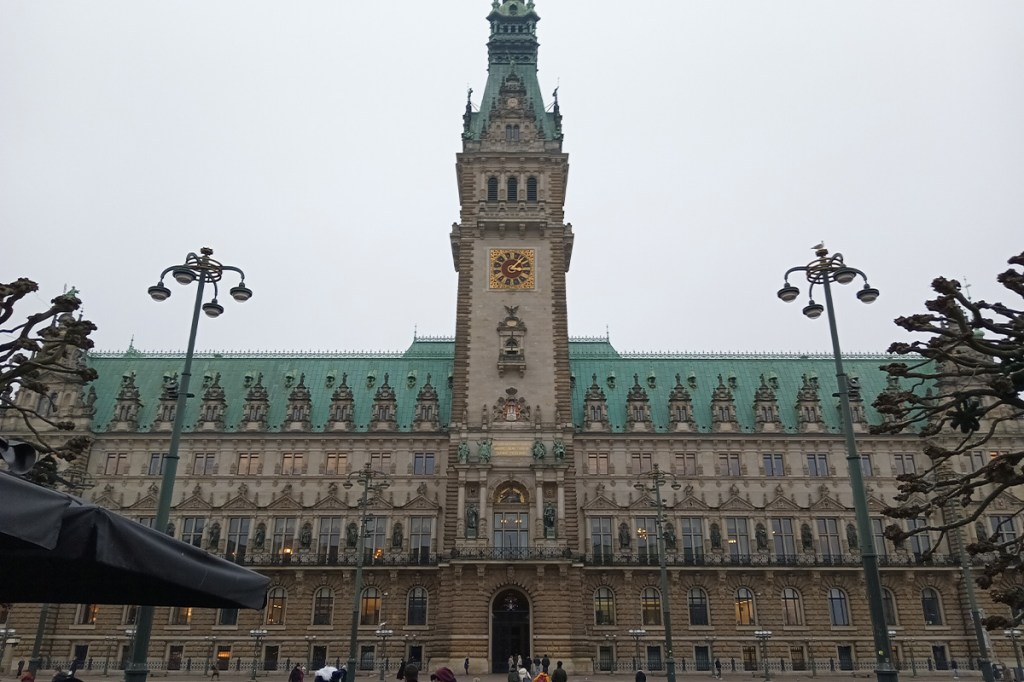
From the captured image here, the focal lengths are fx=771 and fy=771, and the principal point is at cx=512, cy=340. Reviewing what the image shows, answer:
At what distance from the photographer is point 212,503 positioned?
60469 mm

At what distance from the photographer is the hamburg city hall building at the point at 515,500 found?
2192 inches

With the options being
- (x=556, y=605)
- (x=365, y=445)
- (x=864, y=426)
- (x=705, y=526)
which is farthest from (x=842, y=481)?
(x=365, y=445)

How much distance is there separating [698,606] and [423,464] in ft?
77.3

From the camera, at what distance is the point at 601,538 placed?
5947 centimetres

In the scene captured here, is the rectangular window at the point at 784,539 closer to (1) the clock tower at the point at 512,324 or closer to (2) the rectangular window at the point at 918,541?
(2) the rectangular window at the point at 918,541

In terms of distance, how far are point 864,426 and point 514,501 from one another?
30467 millimetres

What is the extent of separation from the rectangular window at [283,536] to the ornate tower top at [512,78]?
35757 mm

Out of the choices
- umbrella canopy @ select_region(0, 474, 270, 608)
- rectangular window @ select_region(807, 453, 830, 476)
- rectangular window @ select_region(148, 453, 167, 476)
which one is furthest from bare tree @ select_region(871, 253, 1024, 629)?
rectangular window @ select_region(148, 453, 167, 476)

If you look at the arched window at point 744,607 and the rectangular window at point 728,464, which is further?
the rectangular window at point 728,464

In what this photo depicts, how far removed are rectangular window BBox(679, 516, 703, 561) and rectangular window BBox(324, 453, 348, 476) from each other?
26877 mm

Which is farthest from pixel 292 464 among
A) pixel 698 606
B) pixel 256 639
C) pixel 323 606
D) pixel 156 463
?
pixel 698 606

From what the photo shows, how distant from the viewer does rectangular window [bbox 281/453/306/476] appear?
201ft

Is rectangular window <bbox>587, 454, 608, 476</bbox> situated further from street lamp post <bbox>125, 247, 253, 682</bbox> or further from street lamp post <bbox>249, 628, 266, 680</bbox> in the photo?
street lamp post <bbox>125, 247, 253, 682</bbox>

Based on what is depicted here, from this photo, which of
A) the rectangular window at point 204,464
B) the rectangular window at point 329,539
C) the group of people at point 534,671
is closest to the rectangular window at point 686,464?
the group of people at point 534,671
